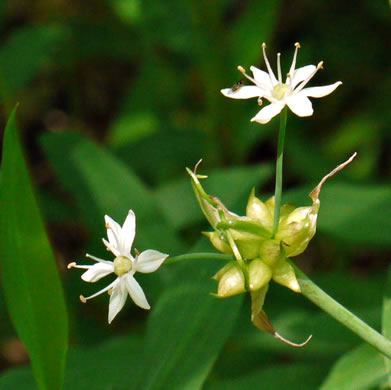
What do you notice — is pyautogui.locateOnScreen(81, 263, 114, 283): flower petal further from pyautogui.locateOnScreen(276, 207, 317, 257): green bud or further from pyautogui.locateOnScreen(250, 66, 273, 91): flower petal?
pyautogui.locateOnScreen(250, 66, 273, 91): flower petal

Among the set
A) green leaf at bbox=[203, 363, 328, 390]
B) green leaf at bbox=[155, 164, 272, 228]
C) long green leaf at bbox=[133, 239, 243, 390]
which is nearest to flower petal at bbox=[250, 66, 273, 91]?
long green leaf at bbox=[133, 239, 243, 390]

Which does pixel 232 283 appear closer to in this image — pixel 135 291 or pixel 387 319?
pixel 135 291

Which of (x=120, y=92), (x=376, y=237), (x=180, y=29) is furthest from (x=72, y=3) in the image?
(x=376, y=237)

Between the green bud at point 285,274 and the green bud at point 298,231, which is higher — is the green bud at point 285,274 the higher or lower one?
the lower one

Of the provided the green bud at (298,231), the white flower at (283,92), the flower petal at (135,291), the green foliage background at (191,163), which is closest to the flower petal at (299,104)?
the white flower at (283,92)

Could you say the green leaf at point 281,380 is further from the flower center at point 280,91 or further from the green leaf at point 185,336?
the flower center at point 280,91

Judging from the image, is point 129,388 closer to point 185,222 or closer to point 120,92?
point 185,222
